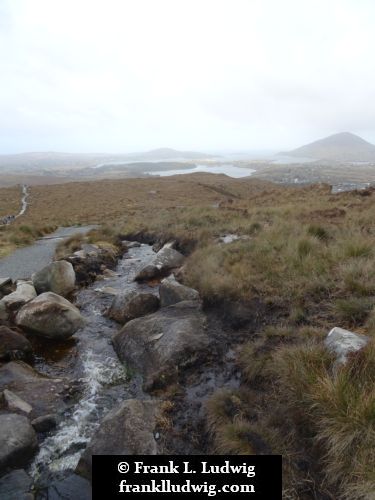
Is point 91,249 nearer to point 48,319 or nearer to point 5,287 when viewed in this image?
point 5,287

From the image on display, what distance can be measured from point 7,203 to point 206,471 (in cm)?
5502

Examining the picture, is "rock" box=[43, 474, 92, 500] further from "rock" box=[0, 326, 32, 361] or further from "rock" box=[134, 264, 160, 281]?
"rock" box=[134, 264, 160, 281]

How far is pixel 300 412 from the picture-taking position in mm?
4652

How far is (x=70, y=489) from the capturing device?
4.80 metres

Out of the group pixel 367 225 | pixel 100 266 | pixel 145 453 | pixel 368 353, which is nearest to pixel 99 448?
pixel 145 453

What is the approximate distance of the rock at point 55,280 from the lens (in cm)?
1184

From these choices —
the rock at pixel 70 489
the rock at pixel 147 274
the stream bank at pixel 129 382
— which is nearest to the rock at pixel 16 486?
the stream bank at pixel 129 382

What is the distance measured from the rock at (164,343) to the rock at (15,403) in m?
2.19

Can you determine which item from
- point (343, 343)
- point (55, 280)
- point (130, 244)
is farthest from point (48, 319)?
point (130, 244)

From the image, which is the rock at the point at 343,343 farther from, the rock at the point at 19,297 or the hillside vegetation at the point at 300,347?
the rock at the point at 19,297

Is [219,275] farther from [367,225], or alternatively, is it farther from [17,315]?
[367,225]

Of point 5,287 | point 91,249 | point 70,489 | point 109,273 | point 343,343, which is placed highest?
point 343,343

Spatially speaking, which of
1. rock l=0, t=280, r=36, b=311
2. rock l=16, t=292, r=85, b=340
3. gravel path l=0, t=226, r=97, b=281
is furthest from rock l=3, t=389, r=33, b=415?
gravel path l=0, t=226, r=97, b=281

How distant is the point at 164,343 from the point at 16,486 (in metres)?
3.59
